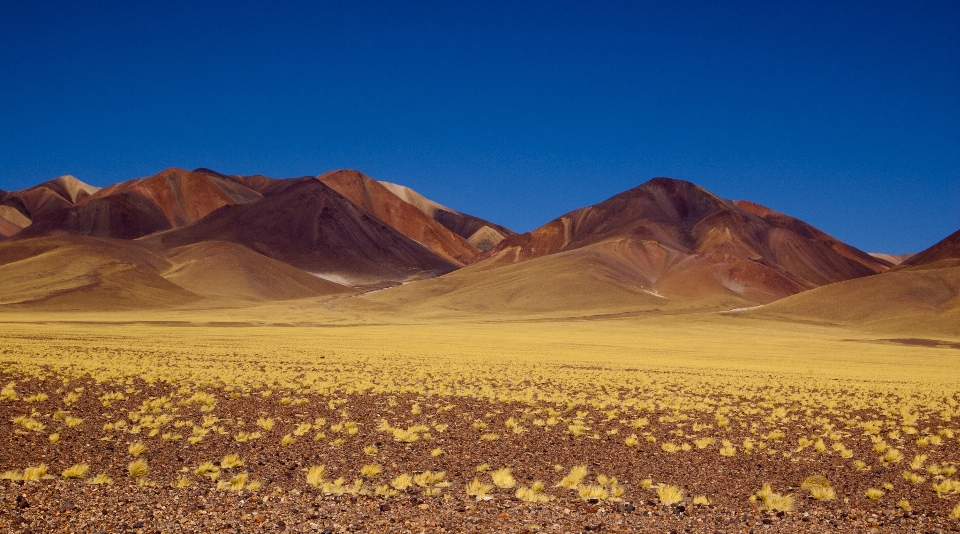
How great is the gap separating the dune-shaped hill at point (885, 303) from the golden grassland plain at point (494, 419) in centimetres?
6435

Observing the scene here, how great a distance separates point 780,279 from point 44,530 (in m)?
183

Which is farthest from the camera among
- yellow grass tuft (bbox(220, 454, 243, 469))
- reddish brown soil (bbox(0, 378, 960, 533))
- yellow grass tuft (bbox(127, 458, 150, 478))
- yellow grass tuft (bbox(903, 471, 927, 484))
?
yellow grass tuft (bbox(903, 471, 927, 484))

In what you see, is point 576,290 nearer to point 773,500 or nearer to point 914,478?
point 914,478

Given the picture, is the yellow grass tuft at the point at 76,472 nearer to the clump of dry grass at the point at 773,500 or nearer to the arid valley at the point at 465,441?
the arid valley at the point at 465,441

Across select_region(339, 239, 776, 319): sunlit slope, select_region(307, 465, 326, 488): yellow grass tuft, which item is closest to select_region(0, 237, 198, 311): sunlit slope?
select_region(339, 239, 776, 319): sunlit slope

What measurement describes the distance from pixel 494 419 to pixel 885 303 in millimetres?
107526

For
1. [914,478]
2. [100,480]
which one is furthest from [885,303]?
[100,480]

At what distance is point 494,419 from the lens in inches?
740

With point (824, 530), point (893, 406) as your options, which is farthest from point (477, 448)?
point (893, 406)

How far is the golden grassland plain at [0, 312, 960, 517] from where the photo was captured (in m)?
12.3

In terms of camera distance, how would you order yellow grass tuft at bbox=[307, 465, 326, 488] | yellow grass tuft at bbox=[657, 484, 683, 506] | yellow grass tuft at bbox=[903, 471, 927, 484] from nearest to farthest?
yellow grass tuft at bbox=[657, 484, 683, 506] → yellow grass tuft at bbox=[307, 465, 326, 488] → yellow grass tuft at bbox=[903, 471, 927, 484]

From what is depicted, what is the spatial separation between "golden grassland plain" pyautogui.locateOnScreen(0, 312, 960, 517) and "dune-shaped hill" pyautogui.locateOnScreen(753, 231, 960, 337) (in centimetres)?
6435

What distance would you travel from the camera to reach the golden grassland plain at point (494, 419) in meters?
12.3

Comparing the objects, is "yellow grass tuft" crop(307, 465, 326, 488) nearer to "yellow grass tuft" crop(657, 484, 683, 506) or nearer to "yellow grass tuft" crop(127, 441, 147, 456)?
"yellow grass tuft" crop(127, 441, 147, 456)
